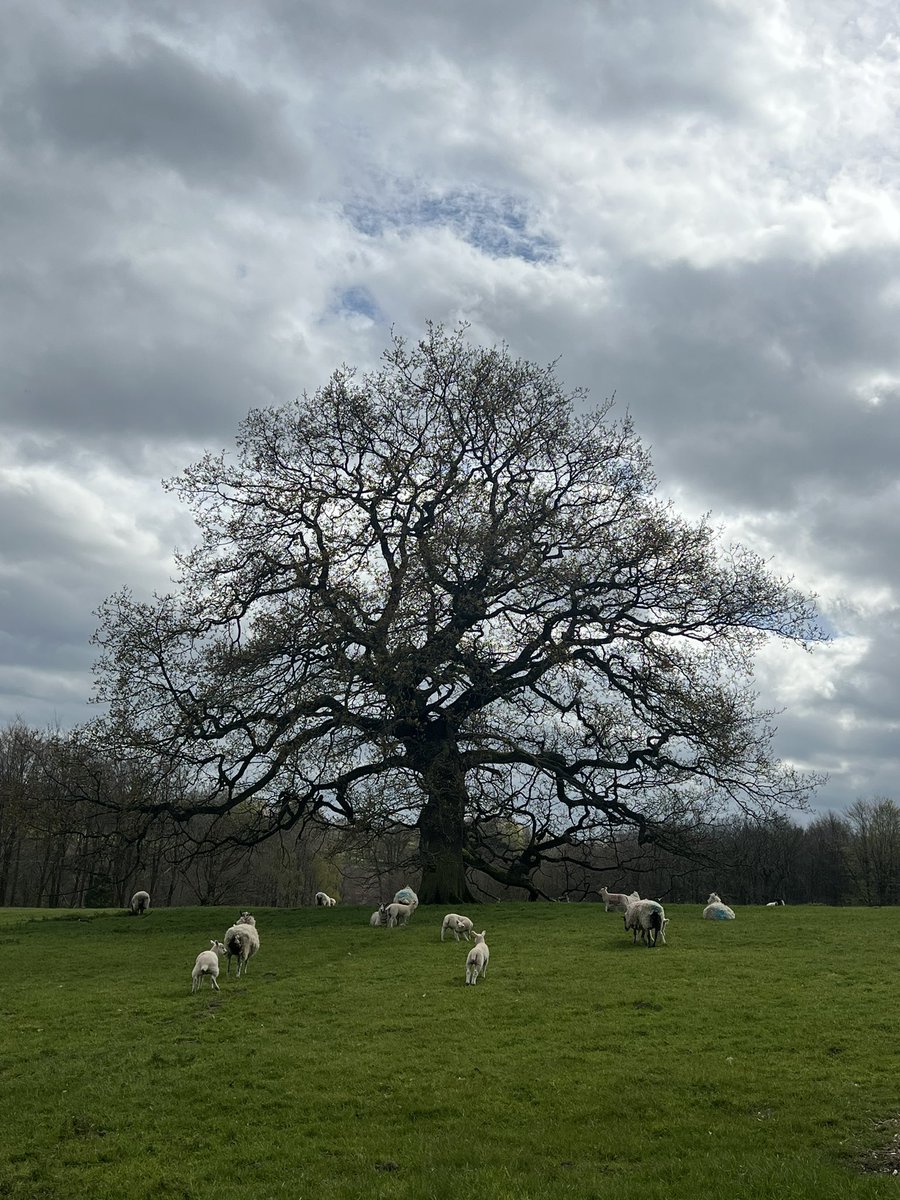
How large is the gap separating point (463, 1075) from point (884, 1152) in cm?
549

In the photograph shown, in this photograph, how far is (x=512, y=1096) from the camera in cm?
1199

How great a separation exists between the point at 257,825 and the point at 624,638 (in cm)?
1365

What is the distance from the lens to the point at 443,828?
99.5ft

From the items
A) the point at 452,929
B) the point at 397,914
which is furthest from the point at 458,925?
the point at 397,914

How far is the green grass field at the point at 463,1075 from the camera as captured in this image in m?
9.70

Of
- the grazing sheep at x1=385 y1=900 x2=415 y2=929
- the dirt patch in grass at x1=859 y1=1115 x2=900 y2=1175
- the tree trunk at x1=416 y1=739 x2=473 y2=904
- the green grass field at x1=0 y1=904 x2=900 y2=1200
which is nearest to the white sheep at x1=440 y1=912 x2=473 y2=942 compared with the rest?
the green grass field at x1=0 y1=904 x2=900 y2=1200

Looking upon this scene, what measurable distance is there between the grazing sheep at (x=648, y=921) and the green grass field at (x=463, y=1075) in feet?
1.98

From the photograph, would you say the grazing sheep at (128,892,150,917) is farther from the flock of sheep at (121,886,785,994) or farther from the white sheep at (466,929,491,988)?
the white sheep at (466,929,491,988)

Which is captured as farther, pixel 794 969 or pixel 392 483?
pixel 392 483

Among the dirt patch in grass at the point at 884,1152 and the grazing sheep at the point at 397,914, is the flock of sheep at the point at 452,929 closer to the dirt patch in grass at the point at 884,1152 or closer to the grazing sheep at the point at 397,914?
the grazing sheep at the point at 397,914

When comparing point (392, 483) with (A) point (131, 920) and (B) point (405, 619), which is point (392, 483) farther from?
(A) point (131, 920)

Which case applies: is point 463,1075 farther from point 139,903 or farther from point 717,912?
point 139,903

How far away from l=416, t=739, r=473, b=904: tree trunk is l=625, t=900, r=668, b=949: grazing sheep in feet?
21.0

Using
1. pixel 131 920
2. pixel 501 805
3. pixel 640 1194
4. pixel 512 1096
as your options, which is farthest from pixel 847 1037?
pixel 131 920
